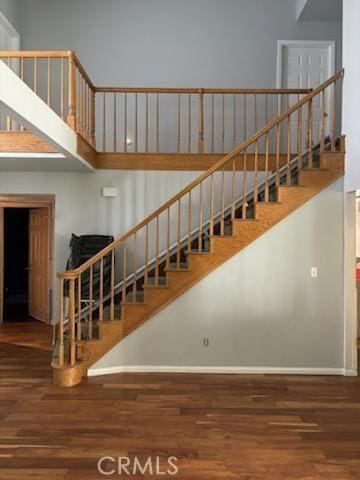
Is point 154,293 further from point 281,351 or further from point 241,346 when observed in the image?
point 281,351

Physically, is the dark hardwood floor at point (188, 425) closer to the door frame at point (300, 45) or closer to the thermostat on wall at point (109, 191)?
the thermostat on wall at point (109, 191)

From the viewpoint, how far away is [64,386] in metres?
4.45

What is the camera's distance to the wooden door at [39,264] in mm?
7215

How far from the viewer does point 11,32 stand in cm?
717

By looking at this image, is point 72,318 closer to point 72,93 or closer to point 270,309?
point 270,309

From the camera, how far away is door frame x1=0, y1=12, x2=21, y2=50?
6849 mm

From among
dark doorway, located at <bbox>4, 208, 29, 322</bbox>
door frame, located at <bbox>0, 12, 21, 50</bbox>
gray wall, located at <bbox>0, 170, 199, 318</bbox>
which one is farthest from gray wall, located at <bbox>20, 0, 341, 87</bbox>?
dark doorway, located at <bbox>4, 208, 29, 322</bbox>

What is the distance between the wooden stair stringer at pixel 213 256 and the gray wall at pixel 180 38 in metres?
3.29

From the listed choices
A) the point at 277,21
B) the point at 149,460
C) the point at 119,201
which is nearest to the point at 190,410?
the point at 149,460

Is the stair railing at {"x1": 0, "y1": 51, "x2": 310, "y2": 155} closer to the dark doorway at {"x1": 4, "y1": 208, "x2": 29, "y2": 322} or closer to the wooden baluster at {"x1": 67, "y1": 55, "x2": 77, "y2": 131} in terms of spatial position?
the wooden baluster at {"x1": 67, "y1": 55, "x2": 77, "y2": 131}

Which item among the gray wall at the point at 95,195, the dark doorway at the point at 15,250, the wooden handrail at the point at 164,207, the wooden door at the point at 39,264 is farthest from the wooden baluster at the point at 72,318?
the dark doorway at the point at 15,250

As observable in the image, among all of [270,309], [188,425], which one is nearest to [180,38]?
[270,309]

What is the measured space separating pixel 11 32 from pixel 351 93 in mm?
5270

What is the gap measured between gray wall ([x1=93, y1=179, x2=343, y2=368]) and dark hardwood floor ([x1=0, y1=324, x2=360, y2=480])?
25 cm
